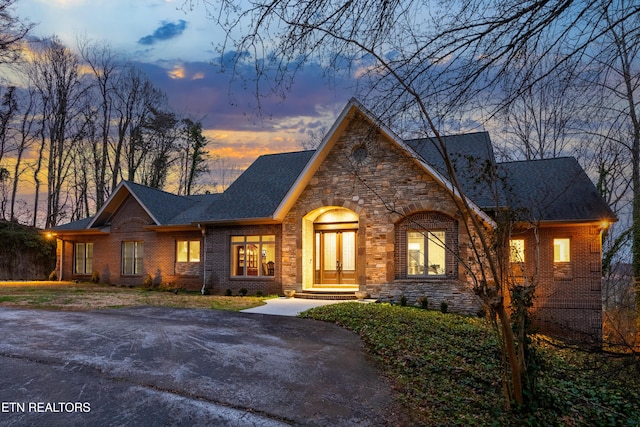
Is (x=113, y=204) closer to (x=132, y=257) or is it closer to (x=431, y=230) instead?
(x=132, y=257)

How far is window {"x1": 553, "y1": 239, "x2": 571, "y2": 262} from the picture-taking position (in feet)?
47.0

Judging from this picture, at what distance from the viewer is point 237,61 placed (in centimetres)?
314

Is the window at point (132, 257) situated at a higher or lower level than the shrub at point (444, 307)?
higher

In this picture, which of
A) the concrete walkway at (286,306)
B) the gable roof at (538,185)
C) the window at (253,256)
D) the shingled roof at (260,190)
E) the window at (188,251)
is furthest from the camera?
the window at (188,251)

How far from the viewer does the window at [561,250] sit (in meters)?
14.3

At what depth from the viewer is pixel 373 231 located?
47.7 ft

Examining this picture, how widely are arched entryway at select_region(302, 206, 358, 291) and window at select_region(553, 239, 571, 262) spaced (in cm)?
690

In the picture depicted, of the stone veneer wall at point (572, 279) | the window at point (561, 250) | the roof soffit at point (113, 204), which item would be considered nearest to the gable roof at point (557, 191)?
the stone veneer wall at point (572, 279)

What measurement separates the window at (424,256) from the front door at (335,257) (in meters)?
2.46

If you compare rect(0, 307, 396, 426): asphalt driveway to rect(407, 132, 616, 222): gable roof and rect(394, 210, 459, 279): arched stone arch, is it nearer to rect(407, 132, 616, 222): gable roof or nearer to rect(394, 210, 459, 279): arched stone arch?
rect(394, 210, 459, 279): arched stone arch

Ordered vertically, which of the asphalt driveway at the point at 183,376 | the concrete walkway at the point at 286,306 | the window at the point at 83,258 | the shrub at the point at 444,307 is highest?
the window at the point at 83,258

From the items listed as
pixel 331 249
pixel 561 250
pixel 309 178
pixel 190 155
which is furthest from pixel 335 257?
pixel 190 155

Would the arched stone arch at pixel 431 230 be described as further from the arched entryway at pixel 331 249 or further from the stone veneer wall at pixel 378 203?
the arched entryway at pixel 331 249

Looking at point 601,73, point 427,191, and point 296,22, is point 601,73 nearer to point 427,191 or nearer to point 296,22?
point 296,22
